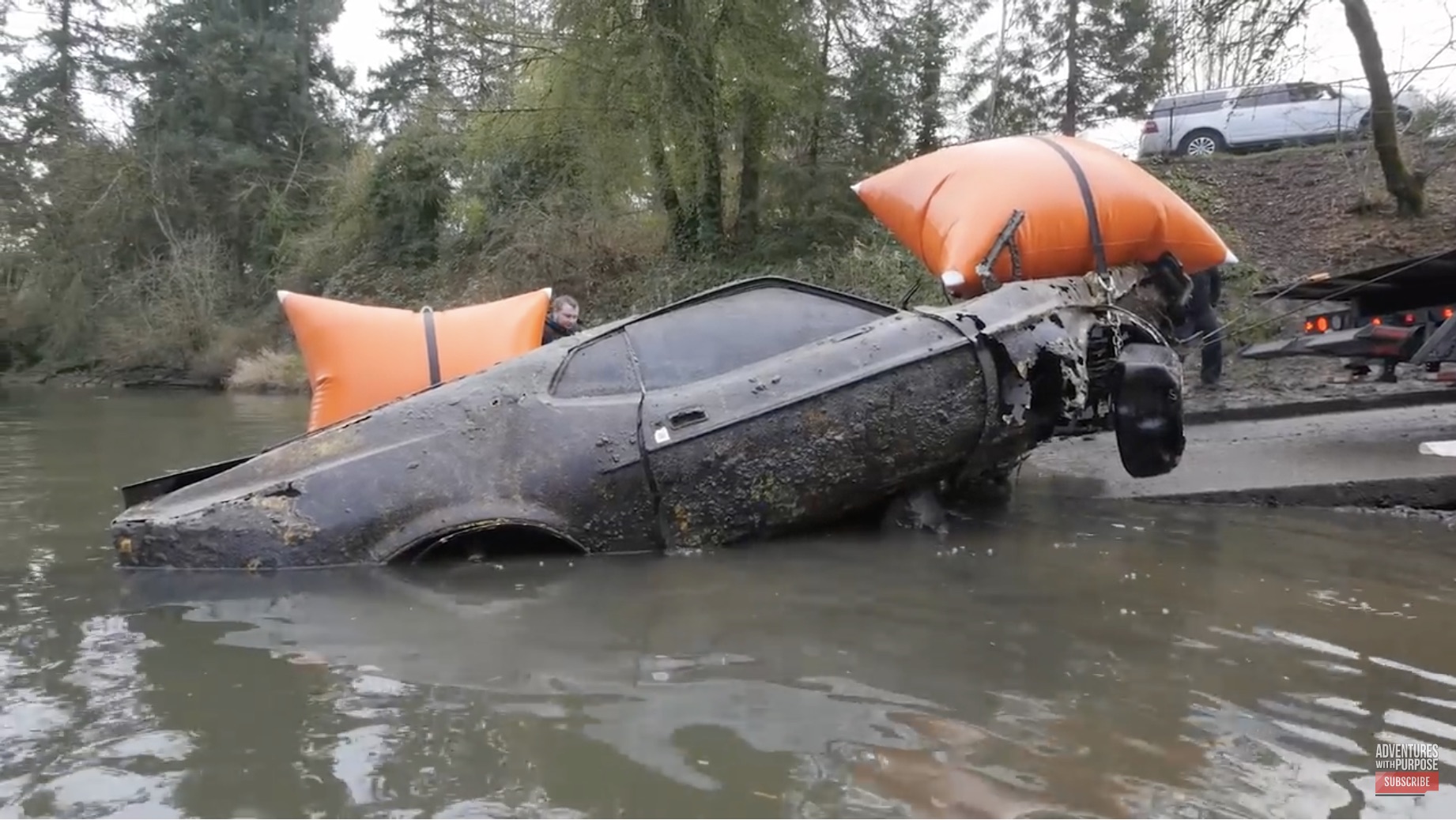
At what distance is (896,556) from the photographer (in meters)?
4.66

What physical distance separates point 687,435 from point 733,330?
0.72 metres

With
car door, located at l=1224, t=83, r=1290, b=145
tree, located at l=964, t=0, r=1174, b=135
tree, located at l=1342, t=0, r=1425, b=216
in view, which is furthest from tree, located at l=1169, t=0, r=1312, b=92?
tree, located at l=964, t=0, r=1174, b=135

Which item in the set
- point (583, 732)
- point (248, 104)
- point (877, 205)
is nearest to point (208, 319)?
point (248, 104)

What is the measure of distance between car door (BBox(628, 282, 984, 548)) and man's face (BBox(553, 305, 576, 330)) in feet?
7.51

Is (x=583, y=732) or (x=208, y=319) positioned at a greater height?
(x=208, y=319)

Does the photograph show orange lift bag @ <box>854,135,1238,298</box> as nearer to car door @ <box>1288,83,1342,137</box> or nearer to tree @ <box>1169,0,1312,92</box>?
tree @ <box>1169,0,1312,92</box>

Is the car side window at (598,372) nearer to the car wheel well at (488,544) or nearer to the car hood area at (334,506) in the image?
the car hood area at (334,506)

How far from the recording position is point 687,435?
4.62 m

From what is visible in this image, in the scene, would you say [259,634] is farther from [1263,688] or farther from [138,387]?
[138,387]

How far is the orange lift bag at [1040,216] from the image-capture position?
535cm

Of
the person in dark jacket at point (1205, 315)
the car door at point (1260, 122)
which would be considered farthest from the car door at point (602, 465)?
the car door at point (1260, 122)

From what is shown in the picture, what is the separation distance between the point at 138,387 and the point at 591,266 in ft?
38.9

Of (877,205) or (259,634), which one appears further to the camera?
(877,205)

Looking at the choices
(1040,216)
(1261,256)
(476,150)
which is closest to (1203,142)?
(1261,256)
